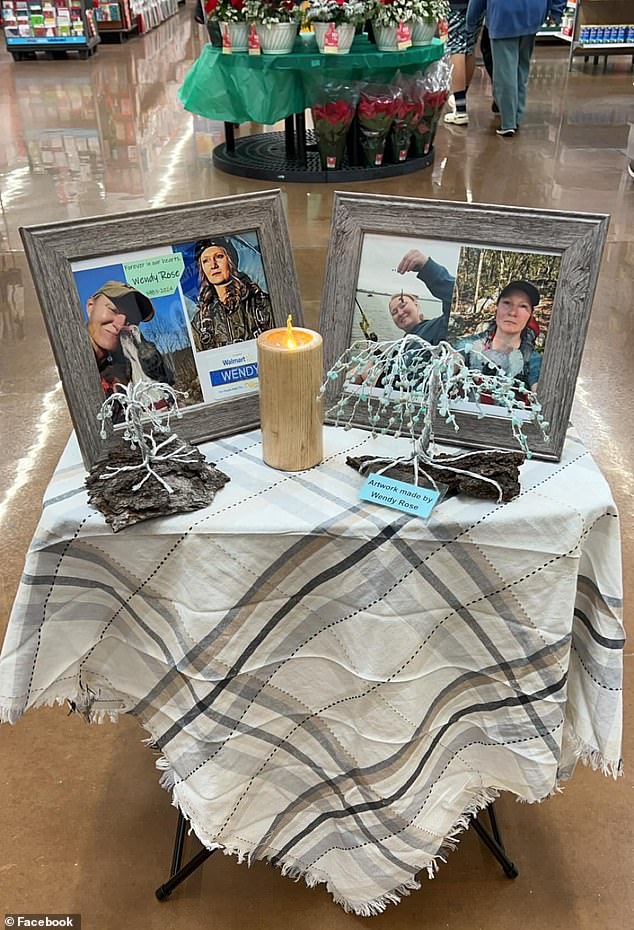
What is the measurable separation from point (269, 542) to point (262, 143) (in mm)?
5810

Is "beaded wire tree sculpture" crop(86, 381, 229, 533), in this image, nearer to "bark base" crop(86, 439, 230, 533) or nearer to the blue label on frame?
"bark base" crop(86, 439, 230, 533)

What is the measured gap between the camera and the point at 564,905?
1.44m

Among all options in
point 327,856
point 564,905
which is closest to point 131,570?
point 327,856

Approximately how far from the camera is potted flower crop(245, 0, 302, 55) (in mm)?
4805

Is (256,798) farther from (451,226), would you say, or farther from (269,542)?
(451,226)

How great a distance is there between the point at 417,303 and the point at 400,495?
1.01 ft

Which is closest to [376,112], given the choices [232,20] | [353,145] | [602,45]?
[353,145]

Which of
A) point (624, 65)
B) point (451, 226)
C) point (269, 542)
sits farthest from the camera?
point (624, 65)

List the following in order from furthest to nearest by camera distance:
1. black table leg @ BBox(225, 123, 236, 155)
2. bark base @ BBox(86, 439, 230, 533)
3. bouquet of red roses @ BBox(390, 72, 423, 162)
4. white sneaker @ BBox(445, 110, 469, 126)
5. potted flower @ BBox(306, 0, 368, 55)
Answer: white sneaker @ BBox(445, 110, 469, 126) → black table leg @ BBox(225, 123, 236, 155) → bouquet of red roses @ BBox(390, 72, 423, 162) → potted flower @ BBox(306, 0, 368, 55) → bark base @ BBox(86, 439, 230, 533)

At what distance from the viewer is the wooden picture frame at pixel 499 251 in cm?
111

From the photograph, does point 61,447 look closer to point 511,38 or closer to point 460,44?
point 511,38

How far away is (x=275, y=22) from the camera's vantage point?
4801 mm

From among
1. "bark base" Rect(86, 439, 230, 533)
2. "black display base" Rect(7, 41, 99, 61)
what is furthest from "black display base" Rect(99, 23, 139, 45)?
"bark base" Rect(86, 439, 230, 533)

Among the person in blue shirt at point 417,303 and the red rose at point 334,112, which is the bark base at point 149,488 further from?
the red rose at point 334,112
